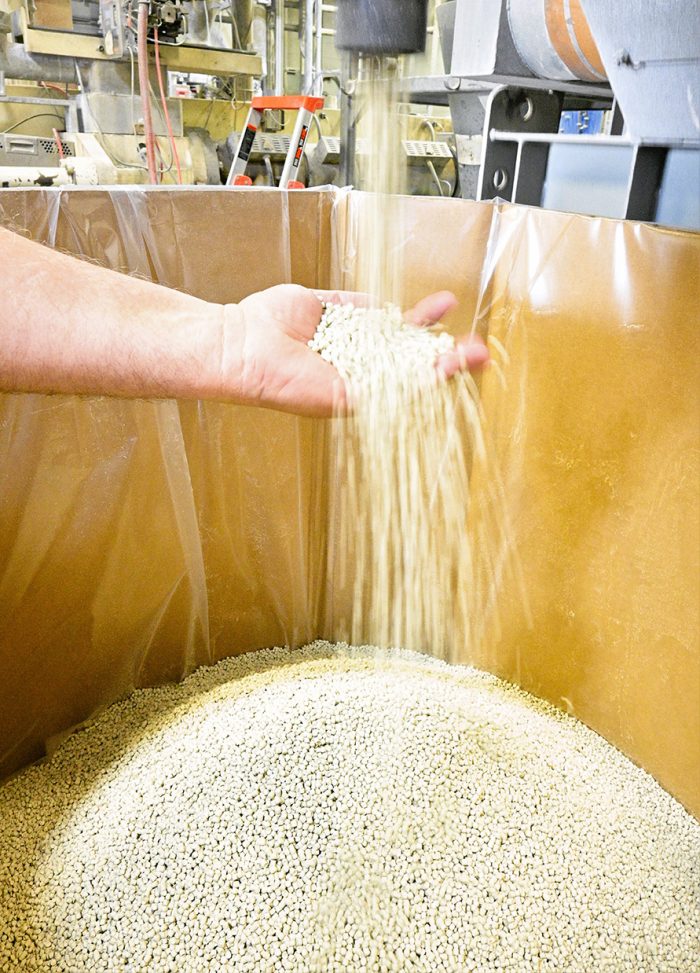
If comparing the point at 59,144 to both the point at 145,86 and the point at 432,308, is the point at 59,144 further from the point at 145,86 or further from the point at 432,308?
the point at 432,308

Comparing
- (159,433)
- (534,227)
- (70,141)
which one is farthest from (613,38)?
(70,141)

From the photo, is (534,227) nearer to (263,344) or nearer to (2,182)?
(263,344)

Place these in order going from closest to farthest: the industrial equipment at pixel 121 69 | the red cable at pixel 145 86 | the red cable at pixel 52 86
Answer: the red cable at pixel 145 86 → the industrial equipment at pixel 121 69 → the red cable at pixel 52 86

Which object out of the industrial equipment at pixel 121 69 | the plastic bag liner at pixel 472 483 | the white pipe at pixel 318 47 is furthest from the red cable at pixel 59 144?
the plastic bag liner at pixel 472 483

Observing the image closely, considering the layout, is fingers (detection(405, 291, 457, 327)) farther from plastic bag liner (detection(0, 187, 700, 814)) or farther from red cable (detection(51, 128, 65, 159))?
red cable (detection(51, 128, 65, 159))

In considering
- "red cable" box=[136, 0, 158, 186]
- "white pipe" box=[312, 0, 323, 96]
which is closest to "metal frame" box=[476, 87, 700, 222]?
"red cable" box=[136, 0, 158, 186]

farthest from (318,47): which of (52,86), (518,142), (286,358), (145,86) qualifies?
(286,358)

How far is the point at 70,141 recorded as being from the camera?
2369 millimetres

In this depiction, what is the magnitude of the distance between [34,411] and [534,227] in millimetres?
887

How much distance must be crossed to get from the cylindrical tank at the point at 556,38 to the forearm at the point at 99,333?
2.20 feet

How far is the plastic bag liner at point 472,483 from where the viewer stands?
111 centimetres

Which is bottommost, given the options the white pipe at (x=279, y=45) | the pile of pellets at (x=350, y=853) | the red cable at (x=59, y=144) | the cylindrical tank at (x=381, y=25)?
the pile of pellets at (x=350, y=853)

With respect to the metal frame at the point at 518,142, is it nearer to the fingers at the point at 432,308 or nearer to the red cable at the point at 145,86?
the fingers at the point at 432,308

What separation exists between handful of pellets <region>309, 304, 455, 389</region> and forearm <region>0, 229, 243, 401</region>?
0.19 meters
